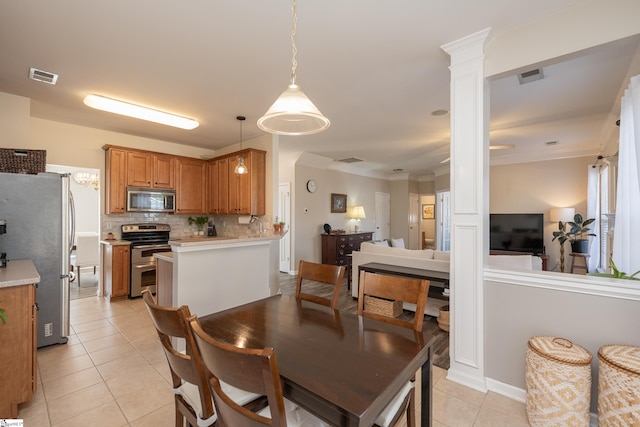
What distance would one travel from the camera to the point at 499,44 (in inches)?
84.4

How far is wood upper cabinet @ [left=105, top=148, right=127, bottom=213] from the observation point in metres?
4.35

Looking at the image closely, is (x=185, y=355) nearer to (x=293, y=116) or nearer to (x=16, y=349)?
(x=293, y=116)

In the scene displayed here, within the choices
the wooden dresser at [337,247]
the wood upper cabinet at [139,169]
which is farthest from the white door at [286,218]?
A: the wood upper cabinet at [139,169]

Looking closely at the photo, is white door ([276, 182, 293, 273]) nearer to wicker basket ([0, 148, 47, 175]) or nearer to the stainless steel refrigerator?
the stainless steel refrigerator

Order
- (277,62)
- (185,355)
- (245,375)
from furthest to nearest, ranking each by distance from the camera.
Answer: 1. (277,62)
2. (185,355)
3. (245,375)

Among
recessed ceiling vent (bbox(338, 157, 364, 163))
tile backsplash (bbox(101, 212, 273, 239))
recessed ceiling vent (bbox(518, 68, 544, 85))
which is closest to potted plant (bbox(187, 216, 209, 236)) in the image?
tile backsplash (bbox(101, 212, 273, 239))

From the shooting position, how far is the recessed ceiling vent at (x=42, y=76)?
8.60 ft

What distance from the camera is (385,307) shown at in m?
3.63

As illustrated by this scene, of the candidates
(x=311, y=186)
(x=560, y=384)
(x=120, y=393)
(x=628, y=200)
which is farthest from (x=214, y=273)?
(x=311, y=186)

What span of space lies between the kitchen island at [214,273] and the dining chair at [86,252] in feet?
10.2

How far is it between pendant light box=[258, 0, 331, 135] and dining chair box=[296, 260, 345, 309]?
933 millimetres

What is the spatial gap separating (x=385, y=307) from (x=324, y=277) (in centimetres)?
191

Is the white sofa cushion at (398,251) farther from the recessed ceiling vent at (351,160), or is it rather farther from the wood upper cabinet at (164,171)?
the wood upper cabinet at (164,171)

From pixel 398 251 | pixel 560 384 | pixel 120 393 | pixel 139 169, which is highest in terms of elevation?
pixel 139 169
